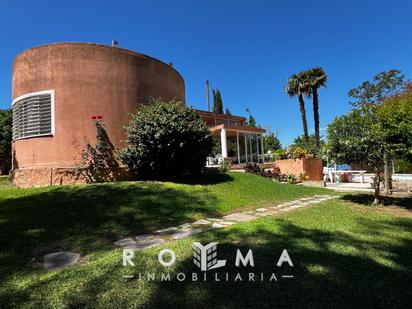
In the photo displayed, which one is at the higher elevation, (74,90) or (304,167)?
(74,90)

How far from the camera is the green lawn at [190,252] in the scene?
2.85 metres

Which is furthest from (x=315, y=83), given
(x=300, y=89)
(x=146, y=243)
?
(x=146, y=243)

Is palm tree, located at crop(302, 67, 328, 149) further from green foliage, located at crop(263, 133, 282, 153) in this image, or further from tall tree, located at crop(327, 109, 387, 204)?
tall tree, located at crop(327, 109, 387, 204)

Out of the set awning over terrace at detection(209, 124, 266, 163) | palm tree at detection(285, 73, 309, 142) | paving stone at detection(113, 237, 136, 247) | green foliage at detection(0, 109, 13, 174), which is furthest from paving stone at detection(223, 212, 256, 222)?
palm tree at detection(285, 73, 309, 142)

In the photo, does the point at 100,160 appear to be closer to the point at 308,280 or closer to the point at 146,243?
the point at 146,243

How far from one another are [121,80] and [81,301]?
9523mm

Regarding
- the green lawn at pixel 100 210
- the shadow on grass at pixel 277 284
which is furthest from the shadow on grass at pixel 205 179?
the shadow on grass at pixel 277 284

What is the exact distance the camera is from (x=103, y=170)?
34.0ft

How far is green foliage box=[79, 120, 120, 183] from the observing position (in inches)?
400

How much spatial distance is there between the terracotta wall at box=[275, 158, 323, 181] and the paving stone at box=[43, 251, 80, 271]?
1539cm

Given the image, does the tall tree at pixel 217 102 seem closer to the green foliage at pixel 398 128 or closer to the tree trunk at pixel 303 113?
the tree trunk at pixel 303 113

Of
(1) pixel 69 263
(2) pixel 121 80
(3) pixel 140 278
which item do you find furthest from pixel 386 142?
(2) pixel 121 80

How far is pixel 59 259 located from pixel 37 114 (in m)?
8.24

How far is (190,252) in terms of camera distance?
13.4ft
